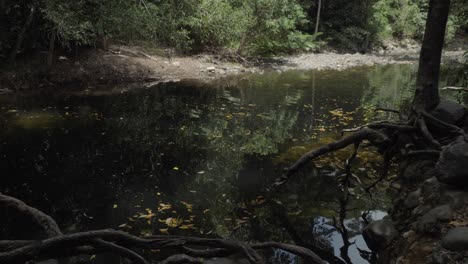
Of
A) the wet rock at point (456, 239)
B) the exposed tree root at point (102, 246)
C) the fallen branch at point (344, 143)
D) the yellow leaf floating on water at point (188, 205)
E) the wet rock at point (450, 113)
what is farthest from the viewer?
the yellow leaf floating on water at point (188, 205)

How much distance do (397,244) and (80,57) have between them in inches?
596

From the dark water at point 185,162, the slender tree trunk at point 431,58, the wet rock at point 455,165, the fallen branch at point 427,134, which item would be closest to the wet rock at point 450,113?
the slender tree trunk at point 431,58

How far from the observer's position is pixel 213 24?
67.1ft

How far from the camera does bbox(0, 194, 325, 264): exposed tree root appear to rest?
3383mm

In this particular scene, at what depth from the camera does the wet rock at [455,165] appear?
4312 millimetres

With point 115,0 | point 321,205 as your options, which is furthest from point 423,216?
point 115,0

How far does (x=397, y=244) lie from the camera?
15.1 ft

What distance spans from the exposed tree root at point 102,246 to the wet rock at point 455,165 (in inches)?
72.4

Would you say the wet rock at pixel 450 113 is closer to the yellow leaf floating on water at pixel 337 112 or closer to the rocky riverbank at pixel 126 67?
the yellow leaf floating on water at pixel 337 112

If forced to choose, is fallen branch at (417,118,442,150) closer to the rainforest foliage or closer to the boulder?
the boulder

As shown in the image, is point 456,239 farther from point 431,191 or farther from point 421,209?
point 431,191

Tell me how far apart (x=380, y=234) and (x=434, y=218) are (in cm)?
90

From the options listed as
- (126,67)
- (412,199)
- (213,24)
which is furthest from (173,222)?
(213,24)

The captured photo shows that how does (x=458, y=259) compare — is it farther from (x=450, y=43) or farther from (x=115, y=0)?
(x=450, y=43)
